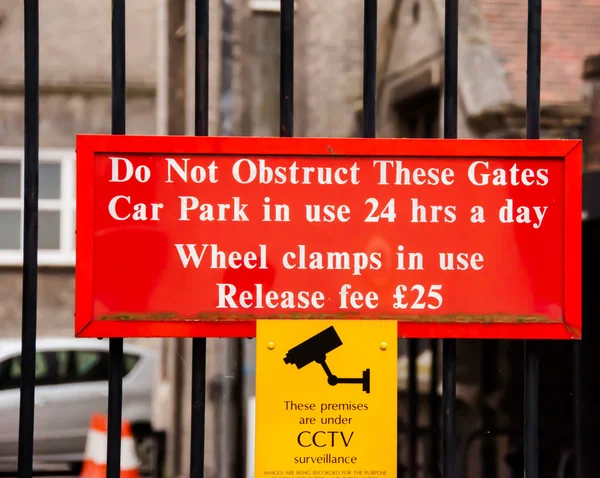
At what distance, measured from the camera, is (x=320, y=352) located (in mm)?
2207

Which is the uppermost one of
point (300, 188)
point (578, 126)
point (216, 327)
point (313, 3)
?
point (313, 3)

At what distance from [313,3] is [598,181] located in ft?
13.2

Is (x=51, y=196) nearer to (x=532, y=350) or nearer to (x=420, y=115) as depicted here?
(x=420, y=115)

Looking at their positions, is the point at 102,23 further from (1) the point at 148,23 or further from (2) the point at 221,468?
(2) the point at 221,468

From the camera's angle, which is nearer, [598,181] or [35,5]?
[35,5]

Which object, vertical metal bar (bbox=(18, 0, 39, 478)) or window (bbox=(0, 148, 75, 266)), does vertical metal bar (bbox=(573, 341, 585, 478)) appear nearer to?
vertical metal bar (bbox=(18, 0, 39, 478))

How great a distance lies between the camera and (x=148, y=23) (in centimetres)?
1141

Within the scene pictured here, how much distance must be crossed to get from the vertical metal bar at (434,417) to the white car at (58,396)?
12.1ft

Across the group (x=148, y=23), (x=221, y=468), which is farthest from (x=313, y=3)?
(x=148, y=23)

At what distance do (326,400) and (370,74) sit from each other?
2.76 feet

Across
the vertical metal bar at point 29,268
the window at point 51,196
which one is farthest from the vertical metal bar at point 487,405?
the window at point 51,196

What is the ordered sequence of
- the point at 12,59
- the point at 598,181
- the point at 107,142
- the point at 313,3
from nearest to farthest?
the point at 107,142, the point at 598,181, the point at 313,3, the point at 12,59

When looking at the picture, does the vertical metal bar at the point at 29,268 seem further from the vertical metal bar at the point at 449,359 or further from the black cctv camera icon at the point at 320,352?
the vertical metal bar at the point at 449,359

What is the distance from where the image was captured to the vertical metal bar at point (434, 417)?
5.05m
